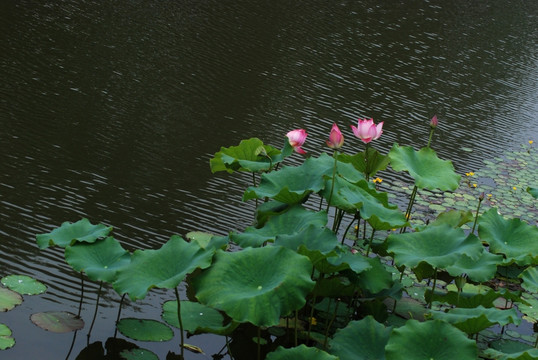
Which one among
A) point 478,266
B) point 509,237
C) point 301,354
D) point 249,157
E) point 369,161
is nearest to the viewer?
point 301,354

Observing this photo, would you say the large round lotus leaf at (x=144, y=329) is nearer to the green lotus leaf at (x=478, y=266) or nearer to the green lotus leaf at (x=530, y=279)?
the green lotus leaf at (x=478, y=266)

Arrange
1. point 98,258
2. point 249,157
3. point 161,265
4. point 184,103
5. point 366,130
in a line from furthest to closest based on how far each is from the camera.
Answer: point 184,103 < point 249,157 < point 366,130 < point 98,258 < point 161,265

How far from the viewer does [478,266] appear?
9.88 feet

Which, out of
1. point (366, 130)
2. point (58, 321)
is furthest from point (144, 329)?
point (366, 130)

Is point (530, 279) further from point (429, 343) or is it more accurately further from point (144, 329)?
point (144, 329)

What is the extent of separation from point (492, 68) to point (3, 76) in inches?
255

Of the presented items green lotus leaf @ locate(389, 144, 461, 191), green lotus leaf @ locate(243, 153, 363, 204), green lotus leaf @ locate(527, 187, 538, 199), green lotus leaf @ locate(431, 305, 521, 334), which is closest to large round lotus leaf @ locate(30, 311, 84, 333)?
green lotus leaf @ locate(243, 153, 363, 204)

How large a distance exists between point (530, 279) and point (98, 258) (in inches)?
71.6

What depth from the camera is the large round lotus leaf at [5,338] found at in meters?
2.80

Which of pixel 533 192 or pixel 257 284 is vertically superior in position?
pixel 257 284

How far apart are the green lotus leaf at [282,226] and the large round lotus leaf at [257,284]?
249 millimetres

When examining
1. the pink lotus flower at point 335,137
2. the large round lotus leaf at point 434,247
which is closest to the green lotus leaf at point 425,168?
Answer: the large round lotus leaf at point 434,247

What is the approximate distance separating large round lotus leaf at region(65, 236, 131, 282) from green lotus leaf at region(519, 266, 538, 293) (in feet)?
5.48

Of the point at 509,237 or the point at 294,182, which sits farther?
the point at 509,237
